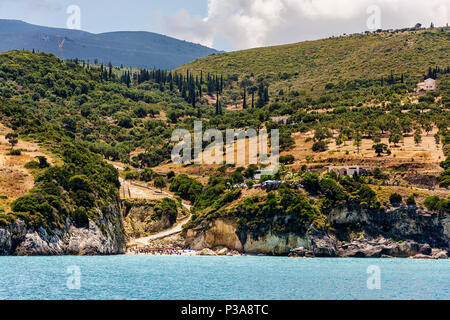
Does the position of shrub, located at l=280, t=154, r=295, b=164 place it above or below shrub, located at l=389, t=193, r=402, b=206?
above

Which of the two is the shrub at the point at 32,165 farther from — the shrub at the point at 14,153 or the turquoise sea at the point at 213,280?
the turquoise sea at the point at 213,280

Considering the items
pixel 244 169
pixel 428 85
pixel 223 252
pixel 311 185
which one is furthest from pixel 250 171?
pixel 428 85

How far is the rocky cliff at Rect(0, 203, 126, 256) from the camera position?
194ft

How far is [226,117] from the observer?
151 m

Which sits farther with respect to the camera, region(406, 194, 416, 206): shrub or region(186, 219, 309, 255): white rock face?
region(406, 194, 416, 206): shrub

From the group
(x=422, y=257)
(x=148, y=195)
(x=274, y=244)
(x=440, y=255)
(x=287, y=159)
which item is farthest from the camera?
(x=287, y=159)

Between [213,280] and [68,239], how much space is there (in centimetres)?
2704

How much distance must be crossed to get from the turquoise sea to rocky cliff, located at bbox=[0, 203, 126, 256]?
3.87 metres

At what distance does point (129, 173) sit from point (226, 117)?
46.8m

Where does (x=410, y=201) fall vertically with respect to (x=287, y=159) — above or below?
below

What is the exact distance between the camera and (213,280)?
1789 inches

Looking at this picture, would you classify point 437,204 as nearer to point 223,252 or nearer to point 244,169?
point 223,252

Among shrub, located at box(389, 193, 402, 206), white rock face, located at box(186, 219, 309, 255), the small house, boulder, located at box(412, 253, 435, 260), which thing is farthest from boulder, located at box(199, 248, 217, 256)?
the small house

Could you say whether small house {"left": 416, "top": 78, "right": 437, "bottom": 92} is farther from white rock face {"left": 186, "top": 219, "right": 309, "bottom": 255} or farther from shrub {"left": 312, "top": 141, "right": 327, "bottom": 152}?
white rock face {"left": 186, "top": 219, "right": 309, "bottom": 255}
